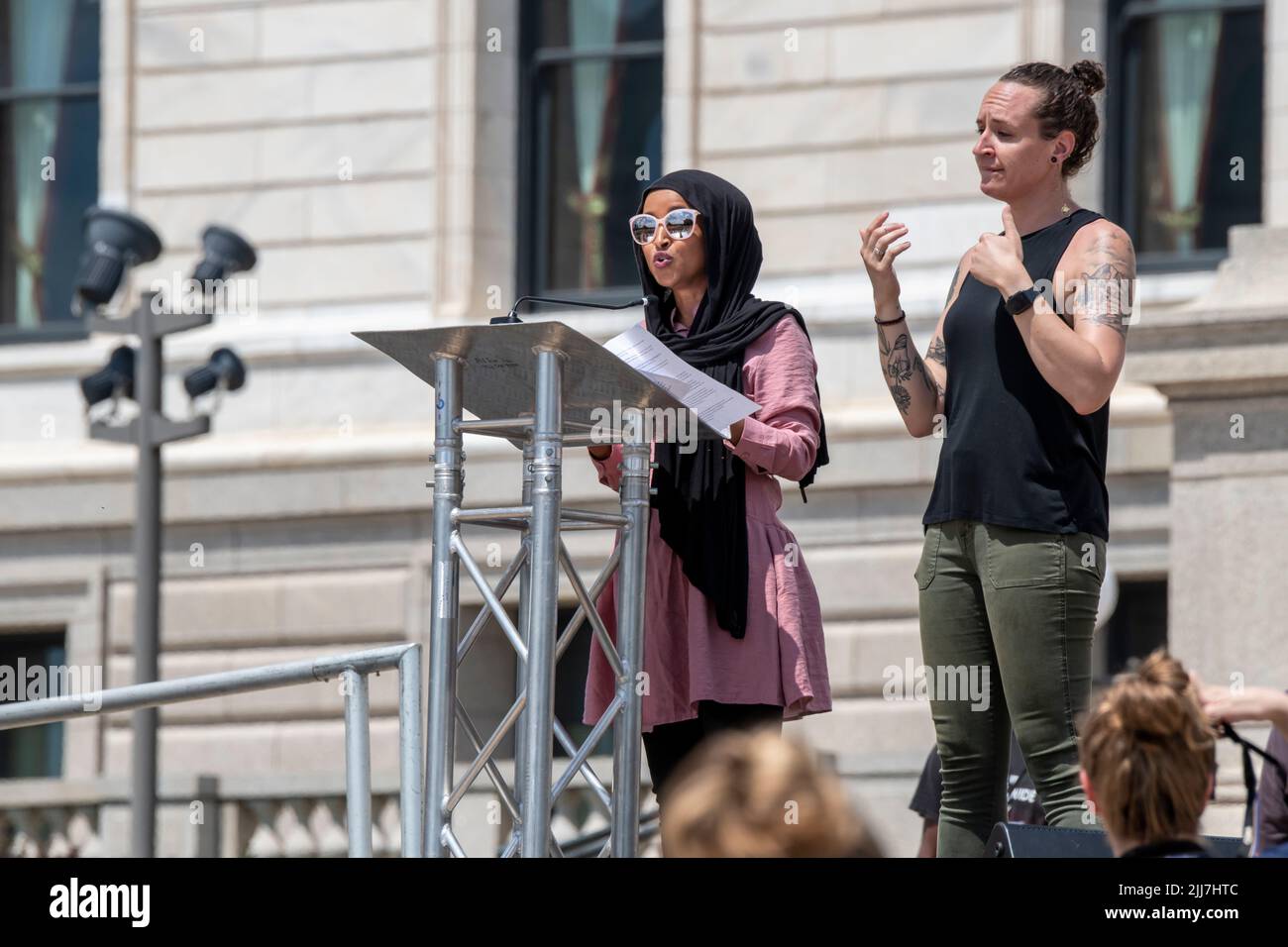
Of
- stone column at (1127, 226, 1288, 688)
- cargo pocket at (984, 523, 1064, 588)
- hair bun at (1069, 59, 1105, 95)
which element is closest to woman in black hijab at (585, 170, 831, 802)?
cargo pocket at (984, 523, 1064, 588)

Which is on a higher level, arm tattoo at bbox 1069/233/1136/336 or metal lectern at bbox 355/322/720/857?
arm tattoo at bbox 1069/233/1136/336

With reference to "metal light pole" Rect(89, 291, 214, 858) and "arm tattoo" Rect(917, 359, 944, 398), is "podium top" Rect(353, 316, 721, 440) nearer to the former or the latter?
"arm tattoo" Rect(917, 359, 944, 398)

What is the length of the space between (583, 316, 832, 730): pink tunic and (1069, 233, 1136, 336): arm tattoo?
2.36 ft

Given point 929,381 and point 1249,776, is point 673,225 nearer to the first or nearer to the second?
point 929,381

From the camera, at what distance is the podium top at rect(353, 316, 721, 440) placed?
5527 millimetres

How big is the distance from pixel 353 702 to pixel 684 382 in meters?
1.03

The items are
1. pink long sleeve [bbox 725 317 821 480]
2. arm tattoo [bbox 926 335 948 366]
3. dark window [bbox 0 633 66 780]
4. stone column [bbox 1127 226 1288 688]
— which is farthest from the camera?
dark window [bbox 0 633 66 780]

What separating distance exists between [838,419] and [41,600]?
4.91 m

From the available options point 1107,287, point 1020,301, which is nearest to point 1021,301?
point 1020,301

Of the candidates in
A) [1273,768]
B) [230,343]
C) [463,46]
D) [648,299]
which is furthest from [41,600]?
[1273,768]

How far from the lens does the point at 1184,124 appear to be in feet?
46.9

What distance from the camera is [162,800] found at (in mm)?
13430

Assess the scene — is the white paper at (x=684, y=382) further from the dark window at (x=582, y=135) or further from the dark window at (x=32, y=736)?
the dark window at (x=32, y=736)
